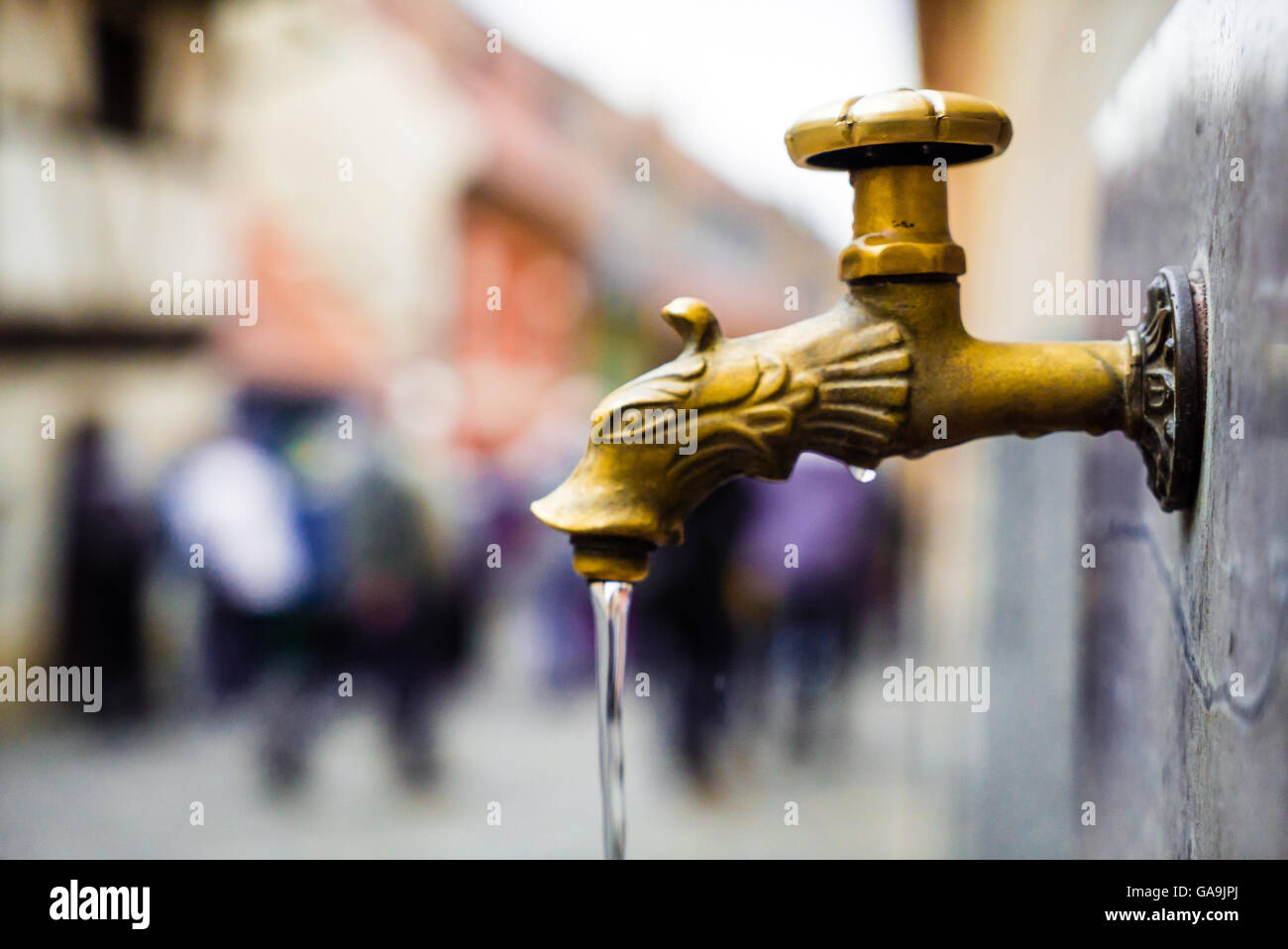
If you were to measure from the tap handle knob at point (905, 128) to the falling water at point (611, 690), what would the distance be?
346 mm

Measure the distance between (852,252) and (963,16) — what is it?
401 cm

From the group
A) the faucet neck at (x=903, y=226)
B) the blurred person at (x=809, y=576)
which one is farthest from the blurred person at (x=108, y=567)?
the faucet neck at (x=903, y=226)

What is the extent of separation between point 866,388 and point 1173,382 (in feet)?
0.66

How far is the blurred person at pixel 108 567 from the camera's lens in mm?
6535

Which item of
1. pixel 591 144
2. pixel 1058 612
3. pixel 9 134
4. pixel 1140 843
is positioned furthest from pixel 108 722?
pixel 591 144

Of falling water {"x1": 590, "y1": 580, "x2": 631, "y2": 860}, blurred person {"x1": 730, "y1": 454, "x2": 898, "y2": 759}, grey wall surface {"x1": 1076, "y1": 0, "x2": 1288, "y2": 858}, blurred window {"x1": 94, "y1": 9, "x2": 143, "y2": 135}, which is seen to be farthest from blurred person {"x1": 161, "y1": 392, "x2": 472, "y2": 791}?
falling water {"x1": 590, "y1": 580, "x2": 631, "y2": 860}

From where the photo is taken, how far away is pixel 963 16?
184 inches

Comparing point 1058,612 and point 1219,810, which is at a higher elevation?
point 1058,612

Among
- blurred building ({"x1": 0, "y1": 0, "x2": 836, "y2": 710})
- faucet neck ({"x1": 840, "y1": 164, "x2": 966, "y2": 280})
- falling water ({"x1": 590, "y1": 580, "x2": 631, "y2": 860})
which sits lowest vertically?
falling water ({"x1": 590, "y1": 580, "x2": 631, "y2": 860})

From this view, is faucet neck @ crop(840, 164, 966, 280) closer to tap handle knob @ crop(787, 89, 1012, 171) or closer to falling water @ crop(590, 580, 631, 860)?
tap handle knob @ crop(787, 89, 1012, 171)

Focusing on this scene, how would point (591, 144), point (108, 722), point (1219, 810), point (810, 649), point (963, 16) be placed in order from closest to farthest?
point (1219, 810) → point (963, 16) → point (810, 649) → point (108, 722) → point (591, 144)

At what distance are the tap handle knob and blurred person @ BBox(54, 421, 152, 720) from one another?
20.1 feet

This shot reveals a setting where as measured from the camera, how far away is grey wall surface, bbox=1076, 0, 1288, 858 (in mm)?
771
